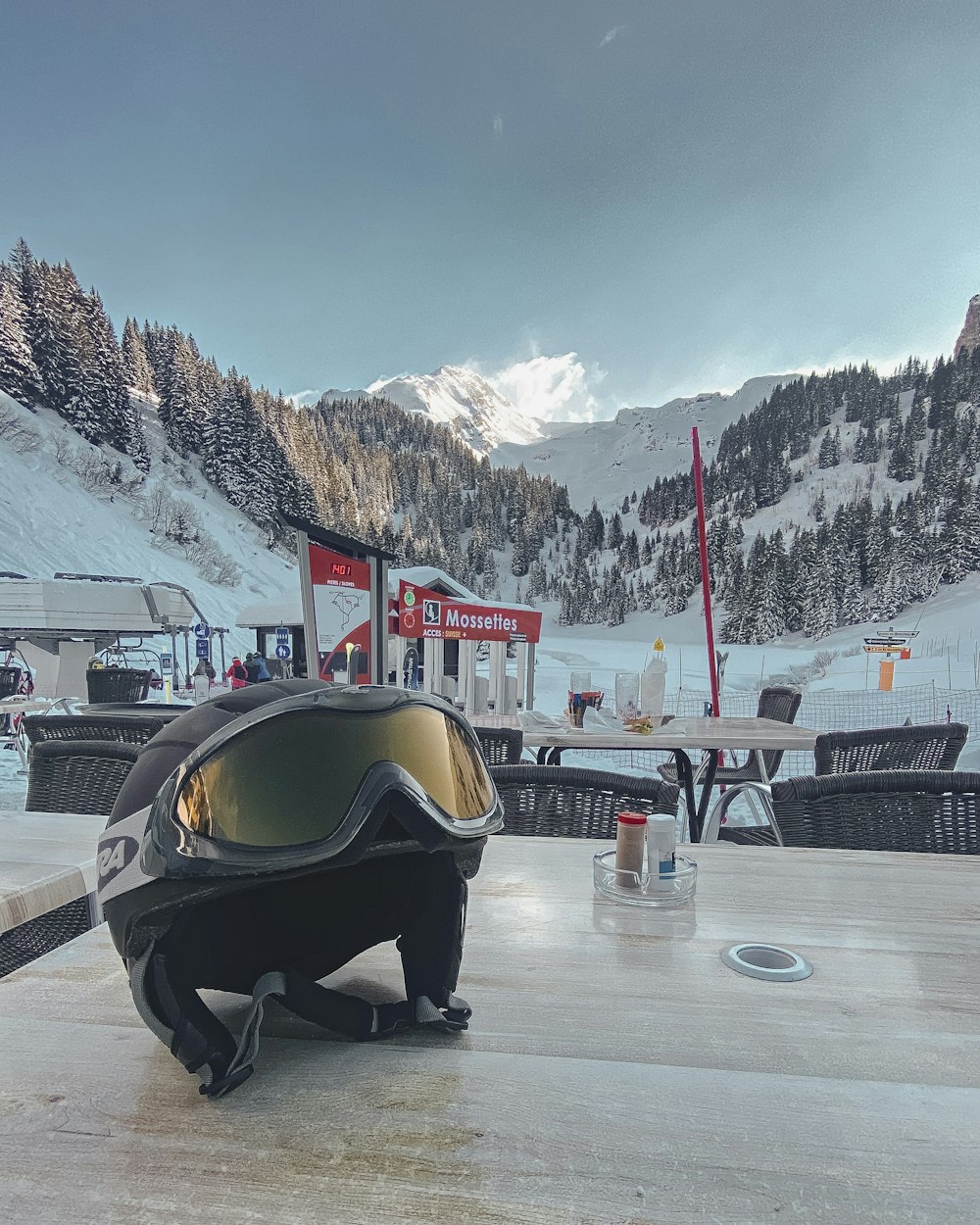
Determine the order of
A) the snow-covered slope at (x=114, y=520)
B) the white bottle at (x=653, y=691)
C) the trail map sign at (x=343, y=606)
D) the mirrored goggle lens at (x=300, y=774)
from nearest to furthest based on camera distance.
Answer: the mirrored goggle lens at (x=300, y=774) → the trail map sign at (x=343, y=606) → the white bottle at (x=653, y=691) → the snow-covered slope at (x=114, y=520)

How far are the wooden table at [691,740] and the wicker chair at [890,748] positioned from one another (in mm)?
284

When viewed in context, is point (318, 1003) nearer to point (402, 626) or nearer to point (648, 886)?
point (648, 886)

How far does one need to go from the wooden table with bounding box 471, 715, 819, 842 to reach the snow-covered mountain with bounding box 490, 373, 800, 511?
49.6 m

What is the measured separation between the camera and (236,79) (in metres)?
18.9

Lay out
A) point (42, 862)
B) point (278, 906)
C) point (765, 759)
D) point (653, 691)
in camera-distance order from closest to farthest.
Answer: point (278, 906) → point (42, 862) → point (653, 691) → point (765, 759)

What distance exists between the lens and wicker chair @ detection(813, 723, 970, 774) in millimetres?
1856

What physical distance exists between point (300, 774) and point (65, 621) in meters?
9.30

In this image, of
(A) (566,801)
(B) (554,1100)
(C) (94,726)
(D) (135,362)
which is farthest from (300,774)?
(D) (135,362)

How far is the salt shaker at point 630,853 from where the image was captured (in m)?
0.77

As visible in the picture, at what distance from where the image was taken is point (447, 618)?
519 centimetres

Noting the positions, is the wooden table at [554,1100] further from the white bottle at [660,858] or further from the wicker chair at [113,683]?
the wicker chair at [113,683]

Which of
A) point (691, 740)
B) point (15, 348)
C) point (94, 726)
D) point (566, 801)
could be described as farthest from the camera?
point (15, 348)

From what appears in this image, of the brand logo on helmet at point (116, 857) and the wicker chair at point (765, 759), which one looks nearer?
the brand logo on helmet at point (116, 857)

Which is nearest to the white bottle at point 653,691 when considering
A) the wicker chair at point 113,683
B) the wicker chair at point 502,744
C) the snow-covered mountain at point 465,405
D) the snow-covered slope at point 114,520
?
the wicker chair at point 502,744
